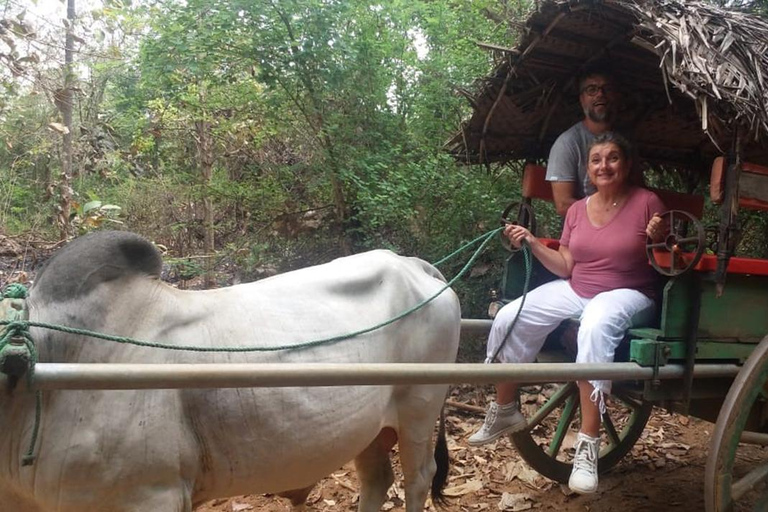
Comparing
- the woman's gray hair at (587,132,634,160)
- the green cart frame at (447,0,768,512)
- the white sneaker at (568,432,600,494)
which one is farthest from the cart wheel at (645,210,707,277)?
the white sneaker at (568,432,600,494)

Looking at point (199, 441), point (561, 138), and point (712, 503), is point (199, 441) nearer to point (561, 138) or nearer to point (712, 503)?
point (712, 503)

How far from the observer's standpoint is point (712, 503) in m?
2.71

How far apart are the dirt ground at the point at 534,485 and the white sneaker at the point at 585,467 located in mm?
1121

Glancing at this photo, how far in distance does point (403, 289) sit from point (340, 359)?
561 mm

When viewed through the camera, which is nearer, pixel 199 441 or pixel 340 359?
pixel 199 441

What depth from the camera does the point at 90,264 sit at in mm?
2303

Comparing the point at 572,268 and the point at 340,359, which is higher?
the point at 572,268

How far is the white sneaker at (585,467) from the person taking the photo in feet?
9.18

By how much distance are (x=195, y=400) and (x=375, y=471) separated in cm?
138

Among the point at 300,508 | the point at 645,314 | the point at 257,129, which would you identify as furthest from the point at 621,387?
the point at 257,129

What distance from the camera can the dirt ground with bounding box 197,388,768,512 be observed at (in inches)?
155

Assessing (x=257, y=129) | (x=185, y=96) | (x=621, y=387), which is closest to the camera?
(x=621, y=387)

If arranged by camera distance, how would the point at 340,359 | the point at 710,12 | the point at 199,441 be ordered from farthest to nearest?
the point at 710,12 → the point at 340,359 → the point at 199,441

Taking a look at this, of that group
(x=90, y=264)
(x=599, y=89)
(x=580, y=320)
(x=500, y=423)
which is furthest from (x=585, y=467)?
(x=90, y=264)
